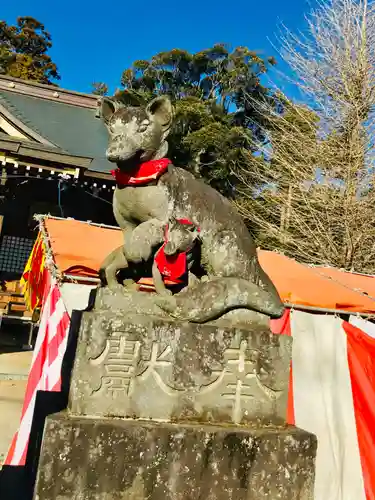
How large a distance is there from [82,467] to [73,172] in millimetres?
7275

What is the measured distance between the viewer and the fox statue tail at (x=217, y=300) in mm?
2260

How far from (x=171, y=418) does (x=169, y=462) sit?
0.20m

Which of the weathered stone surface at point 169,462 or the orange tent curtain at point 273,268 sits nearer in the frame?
the weathered stone surface at point 169,462

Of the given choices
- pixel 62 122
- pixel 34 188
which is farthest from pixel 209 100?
pixel 34 188

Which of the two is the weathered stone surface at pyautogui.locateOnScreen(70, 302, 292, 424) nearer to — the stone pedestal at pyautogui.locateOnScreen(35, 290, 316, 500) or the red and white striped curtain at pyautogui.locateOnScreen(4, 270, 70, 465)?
the stone pedestal at pyautogui.locateOnScreen(35, 290, 316, 500)

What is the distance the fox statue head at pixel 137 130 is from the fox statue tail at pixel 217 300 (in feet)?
2.56

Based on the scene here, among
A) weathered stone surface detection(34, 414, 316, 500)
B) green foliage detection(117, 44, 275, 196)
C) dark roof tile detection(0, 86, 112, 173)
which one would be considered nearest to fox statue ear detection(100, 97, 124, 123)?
weathered stone surface detection(34, 414, 316, 500)

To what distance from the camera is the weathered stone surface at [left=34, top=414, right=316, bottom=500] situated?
6.20 ft

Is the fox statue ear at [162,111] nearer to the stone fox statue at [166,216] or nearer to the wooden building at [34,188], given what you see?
the stone fox statue at [166,216]

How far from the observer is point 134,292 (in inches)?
89.5

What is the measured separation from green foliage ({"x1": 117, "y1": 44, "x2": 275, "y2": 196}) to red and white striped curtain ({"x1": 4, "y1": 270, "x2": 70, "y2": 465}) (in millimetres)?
9594

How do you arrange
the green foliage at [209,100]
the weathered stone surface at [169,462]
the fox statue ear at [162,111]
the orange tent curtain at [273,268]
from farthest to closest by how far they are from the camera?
the green foliage at [209,100] < the orange tent curtain at [273,268] < the fox statue ear at [162,111] < the weathered stone surface at [169,462]

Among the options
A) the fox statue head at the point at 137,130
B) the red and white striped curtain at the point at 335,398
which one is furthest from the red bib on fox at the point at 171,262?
the red and white striped curtain at the point at 335,398

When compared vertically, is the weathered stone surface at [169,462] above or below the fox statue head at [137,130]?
below
